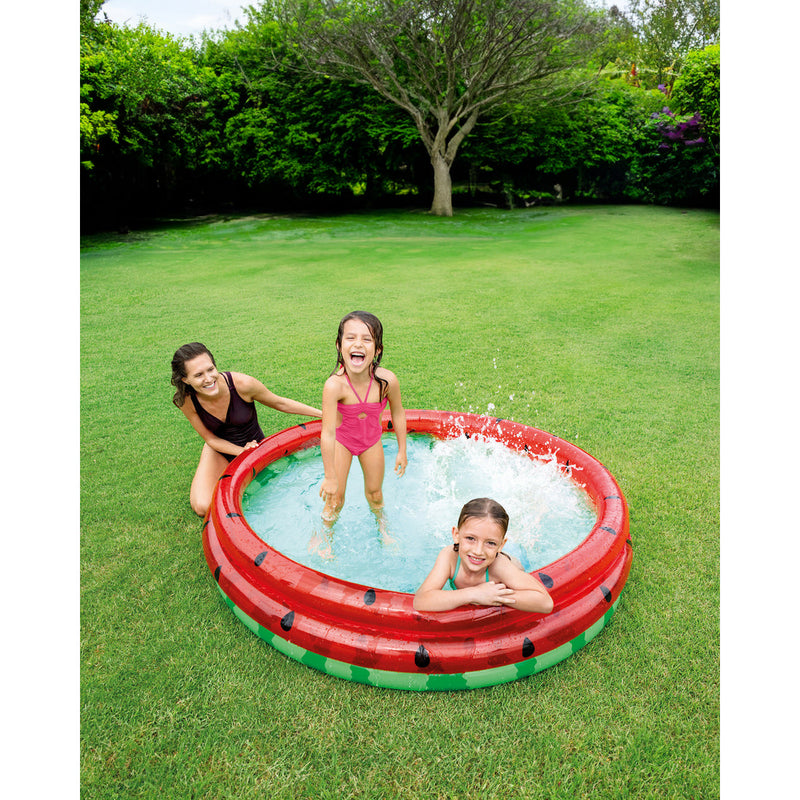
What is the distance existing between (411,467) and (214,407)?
157 cm

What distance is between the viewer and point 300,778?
2.22 meters

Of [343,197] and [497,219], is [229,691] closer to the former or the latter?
[497,219]

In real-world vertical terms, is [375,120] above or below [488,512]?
above

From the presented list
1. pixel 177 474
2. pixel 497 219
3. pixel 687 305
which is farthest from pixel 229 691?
pixel 497 219

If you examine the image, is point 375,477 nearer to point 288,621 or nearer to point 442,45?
point 288,621

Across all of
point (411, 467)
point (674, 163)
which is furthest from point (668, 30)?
point (411, 467)

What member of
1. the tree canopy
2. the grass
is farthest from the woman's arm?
the tree canopy

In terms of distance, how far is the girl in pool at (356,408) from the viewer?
2.98 metres

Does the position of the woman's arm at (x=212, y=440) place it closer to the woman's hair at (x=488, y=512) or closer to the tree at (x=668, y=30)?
the woman's hair at (x=488, y=512)

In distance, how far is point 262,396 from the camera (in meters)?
4.00

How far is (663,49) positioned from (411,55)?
32.4 metres

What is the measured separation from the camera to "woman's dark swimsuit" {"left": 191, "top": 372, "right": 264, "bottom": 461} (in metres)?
3.90

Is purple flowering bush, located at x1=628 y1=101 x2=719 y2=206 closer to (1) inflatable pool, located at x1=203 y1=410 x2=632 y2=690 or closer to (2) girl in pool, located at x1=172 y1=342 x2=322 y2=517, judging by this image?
(2) girl in pool, located at x1=172 y1=342 x2=322 y2=517

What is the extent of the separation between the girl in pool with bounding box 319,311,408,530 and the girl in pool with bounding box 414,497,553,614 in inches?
35.9
